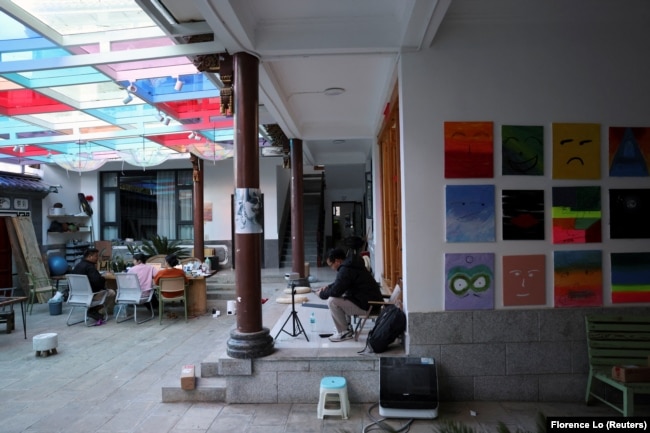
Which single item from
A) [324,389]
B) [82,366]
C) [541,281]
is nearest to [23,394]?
[82,366]

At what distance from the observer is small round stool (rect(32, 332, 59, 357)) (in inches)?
211

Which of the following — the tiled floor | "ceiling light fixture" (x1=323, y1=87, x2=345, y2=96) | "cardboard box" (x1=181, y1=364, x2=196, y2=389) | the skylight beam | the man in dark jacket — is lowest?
the tiled floor

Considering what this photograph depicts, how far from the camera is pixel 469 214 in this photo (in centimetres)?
383

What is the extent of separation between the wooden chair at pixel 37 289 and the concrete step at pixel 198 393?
5.92 metres

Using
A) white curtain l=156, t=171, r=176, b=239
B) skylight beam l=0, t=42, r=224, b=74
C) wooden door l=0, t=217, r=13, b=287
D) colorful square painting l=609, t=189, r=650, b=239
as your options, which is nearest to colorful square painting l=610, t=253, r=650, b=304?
colorful square painting l=609, t=189, r=650, b=239

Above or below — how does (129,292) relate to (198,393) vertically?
above

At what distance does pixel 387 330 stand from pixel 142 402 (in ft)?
7.83

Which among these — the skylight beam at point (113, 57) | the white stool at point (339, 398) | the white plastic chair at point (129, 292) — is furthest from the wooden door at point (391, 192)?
the white plastic chair at point (129, 292)

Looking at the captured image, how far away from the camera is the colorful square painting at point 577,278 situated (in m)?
3.84

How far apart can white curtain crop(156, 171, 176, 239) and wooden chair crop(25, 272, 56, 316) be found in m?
3.72

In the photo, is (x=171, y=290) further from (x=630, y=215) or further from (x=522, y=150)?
(x=630, y=215)

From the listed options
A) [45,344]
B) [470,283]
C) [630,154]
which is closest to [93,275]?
[45,344]

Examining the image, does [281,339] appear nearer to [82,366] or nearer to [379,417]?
[379,417]

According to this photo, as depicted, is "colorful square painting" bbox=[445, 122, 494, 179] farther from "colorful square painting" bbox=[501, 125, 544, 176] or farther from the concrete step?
the concrete step
